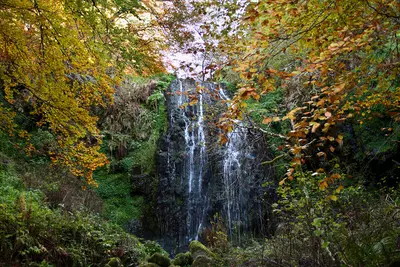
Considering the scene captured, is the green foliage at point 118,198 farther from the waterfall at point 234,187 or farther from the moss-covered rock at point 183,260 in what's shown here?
the moss-covered rock at point 183,260

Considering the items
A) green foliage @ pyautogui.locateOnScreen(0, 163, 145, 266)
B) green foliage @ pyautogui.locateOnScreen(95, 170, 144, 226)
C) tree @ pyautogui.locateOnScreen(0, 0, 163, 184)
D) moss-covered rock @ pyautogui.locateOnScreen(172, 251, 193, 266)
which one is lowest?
moss-covered rock @ pyautogui.locateOnScreen(172, 251, 193, 266)

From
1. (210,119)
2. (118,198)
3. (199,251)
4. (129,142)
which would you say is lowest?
(199,251)

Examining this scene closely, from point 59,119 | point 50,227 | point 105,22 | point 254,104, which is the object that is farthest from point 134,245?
point 254,104

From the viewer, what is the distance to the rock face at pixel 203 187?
A: 9.07 metres

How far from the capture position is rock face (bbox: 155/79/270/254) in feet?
29.8

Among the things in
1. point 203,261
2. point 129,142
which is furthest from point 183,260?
point 129,142

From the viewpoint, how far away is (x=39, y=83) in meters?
4.81

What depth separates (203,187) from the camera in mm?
9844

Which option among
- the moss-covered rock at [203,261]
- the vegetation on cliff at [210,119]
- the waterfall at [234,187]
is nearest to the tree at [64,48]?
the vegetation on cliff at [210,119]

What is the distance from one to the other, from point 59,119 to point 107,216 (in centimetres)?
506

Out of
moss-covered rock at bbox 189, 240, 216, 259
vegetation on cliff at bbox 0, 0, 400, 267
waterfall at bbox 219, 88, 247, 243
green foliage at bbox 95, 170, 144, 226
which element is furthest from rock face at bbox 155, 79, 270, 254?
moss-covered rock at bbox 189, 240, 216, 259

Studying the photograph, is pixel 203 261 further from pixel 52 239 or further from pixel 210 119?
pixel 210 119

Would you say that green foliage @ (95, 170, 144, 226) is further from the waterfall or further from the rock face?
the waterfall

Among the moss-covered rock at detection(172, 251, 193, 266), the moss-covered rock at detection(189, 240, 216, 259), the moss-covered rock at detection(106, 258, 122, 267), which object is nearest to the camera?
the moss-covered rock at detection(106, 258, 122, 267)
